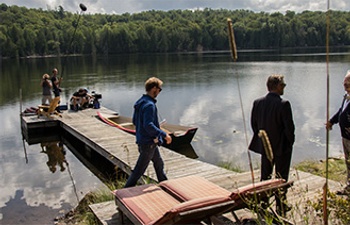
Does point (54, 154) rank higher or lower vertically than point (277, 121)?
lower

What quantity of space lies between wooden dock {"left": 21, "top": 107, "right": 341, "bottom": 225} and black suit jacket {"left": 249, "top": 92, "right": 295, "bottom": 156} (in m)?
0.42

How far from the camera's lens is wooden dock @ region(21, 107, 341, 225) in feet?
16.7

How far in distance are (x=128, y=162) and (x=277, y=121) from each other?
4293 mm

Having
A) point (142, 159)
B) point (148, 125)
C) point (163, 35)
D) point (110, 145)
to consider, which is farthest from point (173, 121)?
point (163, 35)

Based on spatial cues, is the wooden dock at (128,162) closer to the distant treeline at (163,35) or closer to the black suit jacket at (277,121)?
the black suit jacket at (277,121)

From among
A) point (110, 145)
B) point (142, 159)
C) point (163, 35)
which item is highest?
point (163, 35)

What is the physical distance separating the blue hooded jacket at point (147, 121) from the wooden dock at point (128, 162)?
1057 millimetres

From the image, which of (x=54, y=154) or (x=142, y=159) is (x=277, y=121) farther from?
(x=54, y=154)

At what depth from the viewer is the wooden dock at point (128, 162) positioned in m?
5.08

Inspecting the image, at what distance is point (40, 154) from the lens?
13188 mm

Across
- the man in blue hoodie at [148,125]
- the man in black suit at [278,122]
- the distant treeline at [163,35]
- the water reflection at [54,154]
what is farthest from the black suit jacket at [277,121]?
the distant treeline at [163,35]

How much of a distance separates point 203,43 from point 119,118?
4051 inches

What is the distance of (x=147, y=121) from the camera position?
16.3 feet

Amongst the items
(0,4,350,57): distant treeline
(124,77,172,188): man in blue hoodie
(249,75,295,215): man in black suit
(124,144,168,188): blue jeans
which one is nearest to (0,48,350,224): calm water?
(249,75,295,215): man in black suit
